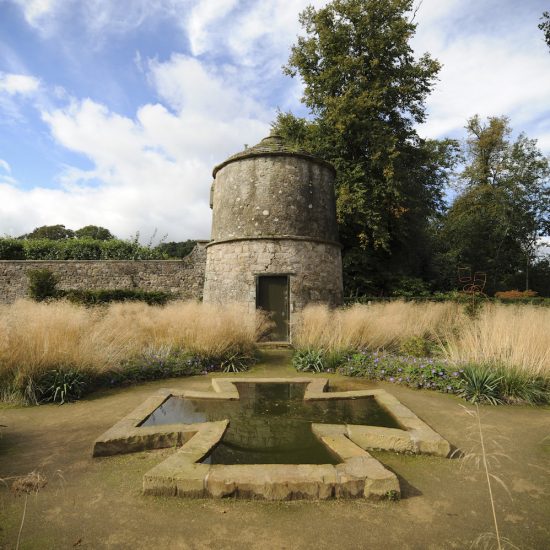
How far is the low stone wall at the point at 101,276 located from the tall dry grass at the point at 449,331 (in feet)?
28.6

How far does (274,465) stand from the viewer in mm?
2793

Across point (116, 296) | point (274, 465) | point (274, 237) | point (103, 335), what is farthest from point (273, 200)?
point (274, 465)

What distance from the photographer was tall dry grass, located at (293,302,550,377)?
5617 mm

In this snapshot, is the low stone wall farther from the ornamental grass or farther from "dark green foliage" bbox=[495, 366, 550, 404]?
"dark green foliage" bbox=[495, 366, 550, 404]

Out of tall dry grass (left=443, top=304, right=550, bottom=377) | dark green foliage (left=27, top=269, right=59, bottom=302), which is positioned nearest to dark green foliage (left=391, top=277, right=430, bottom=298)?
tall dry grass (left=443, top=304, right=550, bottom=377)

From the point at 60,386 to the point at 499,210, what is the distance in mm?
27671

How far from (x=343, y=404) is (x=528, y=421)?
2.15 metres

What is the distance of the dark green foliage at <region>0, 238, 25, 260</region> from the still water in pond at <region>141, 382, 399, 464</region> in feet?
61.1

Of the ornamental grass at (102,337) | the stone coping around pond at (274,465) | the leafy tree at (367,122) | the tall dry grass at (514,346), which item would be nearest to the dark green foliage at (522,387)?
the tall dry grass at (514,346)

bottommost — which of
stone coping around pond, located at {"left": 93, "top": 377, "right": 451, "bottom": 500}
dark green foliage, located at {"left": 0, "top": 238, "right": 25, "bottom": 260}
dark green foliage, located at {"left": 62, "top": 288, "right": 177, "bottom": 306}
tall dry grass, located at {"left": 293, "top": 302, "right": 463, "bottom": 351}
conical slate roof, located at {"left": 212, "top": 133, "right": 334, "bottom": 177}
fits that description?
stone coping around pond, located at {"left": 93, "top": 377, "right": 451, "bottom": 500}

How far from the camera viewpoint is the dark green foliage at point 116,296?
1374 centimetres

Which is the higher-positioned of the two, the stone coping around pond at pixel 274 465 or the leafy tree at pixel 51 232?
the leafy tree at pixel 51 232

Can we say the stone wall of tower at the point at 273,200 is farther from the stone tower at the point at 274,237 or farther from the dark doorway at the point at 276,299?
the dark doorway at the point at 276,299

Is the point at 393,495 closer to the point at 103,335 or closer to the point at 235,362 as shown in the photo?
the point at 235,362
